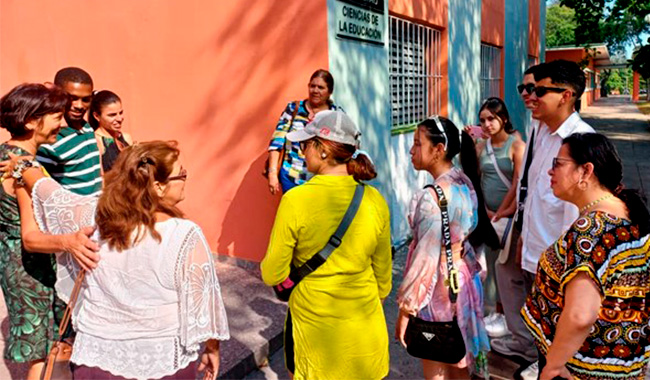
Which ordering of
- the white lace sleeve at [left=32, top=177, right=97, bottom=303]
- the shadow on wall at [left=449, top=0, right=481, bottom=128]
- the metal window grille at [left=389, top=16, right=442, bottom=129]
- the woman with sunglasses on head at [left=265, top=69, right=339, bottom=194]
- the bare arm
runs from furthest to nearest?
the shadow on wall at [left=449, top=0, right=481, bottom=128]
the metal window grille at [left=389, top=16, right=442, bottom=129]
the woman with sunglasses on head at [left=265, top=69, right=339, bottom=194]
the white lace sleeve at [left=32, top=177, right=97, bottom=303]
the bare arm

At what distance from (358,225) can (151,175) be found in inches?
35.4

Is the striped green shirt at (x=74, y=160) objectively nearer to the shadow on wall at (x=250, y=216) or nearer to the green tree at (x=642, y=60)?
the shadow on wall at (x=250, y=216)

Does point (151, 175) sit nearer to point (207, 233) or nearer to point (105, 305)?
point (105, 305)

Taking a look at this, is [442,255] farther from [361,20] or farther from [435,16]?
[435,16]

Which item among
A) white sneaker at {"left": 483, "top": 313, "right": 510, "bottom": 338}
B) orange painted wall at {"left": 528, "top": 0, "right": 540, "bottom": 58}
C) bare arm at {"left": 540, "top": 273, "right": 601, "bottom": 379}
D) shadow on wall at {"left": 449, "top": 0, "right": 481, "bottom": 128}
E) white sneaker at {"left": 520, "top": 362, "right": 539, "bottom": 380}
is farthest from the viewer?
orange painted wall at {"left": 528, "top": 0, "right": 540, "bottom": 58}

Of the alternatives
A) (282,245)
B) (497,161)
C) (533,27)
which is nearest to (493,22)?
(533,27)

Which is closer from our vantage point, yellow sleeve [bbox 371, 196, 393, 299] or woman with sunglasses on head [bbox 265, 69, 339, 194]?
yellow sleeve [bbox 371, 196, 393, 299]

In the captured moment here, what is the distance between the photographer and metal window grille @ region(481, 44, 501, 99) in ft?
35.7

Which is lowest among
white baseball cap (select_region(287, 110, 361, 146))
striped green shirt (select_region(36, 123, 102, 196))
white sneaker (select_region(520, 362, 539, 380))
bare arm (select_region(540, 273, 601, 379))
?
white sneaker (select_region(520, 362, 539, 380))

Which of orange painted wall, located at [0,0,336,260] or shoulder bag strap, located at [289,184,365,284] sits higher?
orange painted wall, located at [0,0,336,260]

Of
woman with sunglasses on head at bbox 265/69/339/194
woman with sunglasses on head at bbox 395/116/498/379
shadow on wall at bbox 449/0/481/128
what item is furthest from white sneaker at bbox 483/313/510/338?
shadow on wall at bbox 449/0/481/128

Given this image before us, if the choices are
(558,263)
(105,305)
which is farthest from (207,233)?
(558,263)

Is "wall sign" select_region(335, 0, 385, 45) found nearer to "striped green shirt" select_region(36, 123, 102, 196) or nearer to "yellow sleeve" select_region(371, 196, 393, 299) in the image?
"striped green shirt" select_region(36, 123, 102, 196)

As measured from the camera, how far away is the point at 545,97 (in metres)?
3.10
